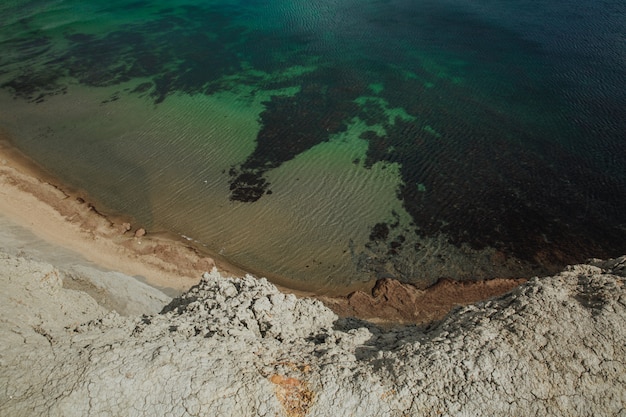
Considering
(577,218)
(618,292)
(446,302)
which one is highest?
(618,292)

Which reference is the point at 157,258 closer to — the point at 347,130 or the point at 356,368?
the point at 356,368

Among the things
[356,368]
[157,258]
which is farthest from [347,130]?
[356,368]

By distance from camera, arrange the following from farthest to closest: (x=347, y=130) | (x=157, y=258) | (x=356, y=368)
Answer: (x=347, y=130), (x=157, y=258), (x=356, y=368)

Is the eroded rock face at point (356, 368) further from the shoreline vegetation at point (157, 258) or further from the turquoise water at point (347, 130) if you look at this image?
the turquoise water at point (347, 130)

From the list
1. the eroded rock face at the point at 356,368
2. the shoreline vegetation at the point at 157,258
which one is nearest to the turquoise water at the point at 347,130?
the shoreline vegetation at the point at 157,258

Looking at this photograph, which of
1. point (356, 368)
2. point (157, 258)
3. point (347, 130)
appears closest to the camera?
point (356, 368)

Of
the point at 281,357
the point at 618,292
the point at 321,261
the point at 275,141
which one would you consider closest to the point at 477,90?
the point at 275,141

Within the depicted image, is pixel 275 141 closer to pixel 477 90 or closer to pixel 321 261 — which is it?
pixel 321 261
